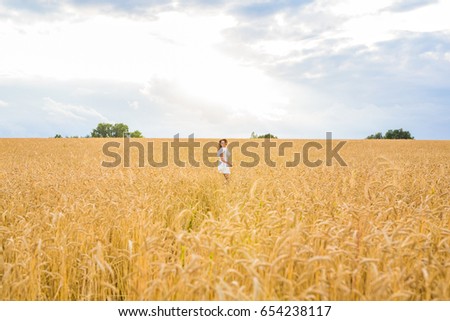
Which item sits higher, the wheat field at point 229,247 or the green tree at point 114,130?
the green tree at point 114,130

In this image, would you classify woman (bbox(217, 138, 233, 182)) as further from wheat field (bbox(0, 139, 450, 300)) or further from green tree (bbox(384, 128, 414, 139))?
green tree (bbox(384, 128, 414, 139))

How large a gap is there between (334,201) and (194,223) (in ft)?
7.73

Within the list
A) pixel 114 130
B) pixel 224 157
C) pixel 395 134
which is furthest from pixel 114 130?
pixel 224 157

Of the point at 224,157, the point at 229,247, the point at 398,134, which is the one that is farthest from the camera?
the point at 398,134

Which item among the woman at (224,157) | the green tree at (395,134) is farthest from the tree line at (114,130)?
the woman at (224,157)

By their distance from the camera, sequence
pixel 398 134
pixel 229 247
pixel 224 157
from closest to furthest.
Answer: pixel 229 247 → pixel 224 157 → pixel 398 134

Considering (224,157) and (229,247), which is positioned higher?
(224,157)

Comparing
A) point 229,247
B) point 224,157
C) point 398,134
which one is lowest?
point 229,247

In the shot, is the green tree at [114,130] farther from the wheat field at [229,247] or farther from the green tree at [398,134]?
the wheat field at [229,247]

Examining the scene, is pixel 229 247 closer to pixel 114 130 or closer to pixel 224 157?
pixel 224 157

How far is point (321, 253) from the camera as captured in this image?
330cm

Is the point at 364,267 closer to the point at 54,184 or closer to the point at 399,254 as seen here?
the point at 399,254

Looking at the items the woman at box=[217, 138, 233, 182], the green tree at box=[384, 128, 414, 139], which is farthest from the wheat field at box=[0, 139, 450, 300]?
the green tree at box=[384, 128, 414, 139]
